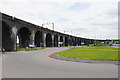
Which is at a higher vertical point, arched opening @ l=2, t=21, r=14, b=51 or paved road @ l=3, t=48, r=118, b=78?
arched opening @ l=2, t=21, r=14, b=51

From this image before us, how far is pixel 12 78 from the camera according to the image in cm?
741

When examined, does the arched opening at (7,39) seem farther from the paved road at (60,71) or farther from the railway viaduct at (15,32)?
the paved road at (60,71)

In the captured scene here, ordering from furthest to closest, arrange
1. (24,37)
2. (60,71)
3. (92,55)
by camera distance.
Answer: (24,37) → (92,55) → (60,71)

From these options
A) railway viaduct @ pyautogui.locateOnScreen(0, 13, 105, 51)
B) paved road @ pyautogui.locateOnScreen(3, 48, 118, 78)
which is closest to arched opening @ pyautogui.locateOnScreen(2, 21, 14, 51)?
railway viaduct @ pyautogui.locateOnScreen(0, 13, 105, 51)

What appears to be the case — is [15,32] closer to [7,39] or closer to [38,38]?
[7,39]

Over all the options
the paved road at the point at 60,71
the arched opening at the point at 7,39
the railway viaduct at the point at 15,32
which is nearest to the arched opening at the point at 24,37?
the railway viaduct at the point at 15,32

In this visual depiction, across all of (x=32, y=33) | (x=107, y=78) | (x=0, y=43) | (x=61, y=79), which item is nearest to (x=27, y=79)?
(x=61, y=79)

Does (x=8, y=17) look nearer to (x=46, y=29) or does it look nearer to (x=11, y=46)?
(x=11, y=46)

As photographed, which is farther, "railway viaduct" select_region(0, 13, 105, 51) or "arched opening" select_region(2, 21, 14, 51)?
"arched opening" select_region(2, 21, 14, 51)

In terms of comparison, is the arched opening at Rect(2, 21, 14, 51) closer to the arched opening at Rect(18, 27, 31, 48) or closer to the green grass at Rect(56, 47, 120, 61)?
the arched opening at Rect(18, 27, 31, 48)

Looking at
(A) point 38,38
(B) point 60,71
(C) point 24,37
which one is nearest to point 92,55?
(B) point 60,71

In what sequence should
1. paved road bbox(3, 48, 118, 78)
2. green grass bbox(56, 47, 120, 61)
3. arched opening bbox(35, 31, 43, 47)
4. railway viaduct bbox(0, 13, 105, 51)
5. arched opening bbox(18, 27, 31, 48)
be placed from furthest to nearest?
arched opening bbox(35, 31, 43, 47)
arched opening bbox(18, 27, 31, 48)
railway viaduct bbox(0, 13, 105, 51)
green grass bbox(56, 47, 120, 61)
paved road bbox(3, 48, 118, 78)

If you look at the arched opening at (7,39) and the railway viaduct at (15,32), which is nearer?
the railway viaduct at (15,32)

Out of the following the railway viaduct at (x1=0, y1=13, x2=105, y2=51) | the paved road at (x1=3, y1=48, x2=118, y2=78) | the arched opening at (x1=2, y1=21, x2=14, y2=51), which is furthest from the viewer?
the arched opening at (x1=2, y1=21, x2=14, y2=51)
